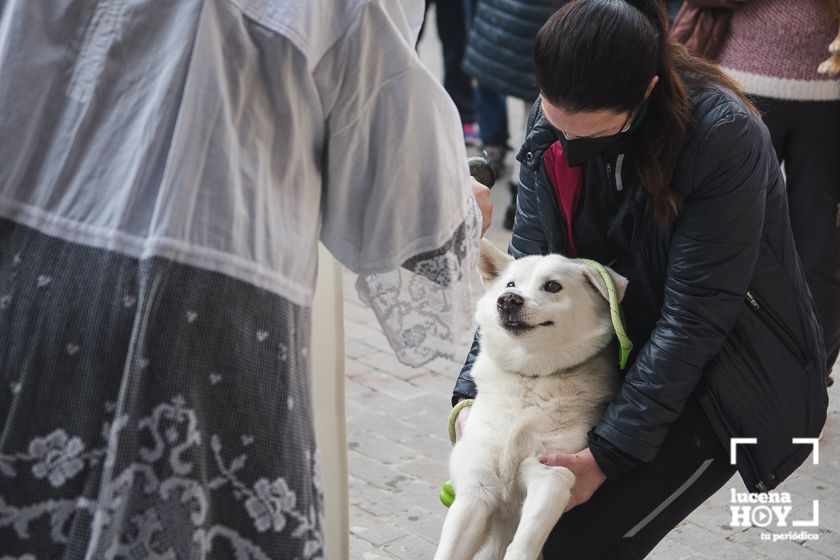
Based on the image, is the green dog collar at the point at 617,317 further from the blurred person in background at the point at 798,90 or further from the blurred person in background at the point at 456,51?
the blurred person in background at the point at 456,51

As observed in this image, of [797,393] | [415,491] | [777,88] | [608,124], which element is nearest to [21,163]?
[608,124]

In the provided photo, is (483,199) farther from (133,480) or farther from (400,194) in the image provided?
(133,480)

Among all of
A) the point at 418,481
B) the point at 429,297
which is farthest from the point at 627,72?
the point at 418,481

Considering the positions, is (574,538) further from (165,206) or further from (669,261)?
(165,206)

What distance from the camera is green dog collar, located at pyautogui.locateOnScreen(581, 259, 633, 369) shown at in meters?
2.44

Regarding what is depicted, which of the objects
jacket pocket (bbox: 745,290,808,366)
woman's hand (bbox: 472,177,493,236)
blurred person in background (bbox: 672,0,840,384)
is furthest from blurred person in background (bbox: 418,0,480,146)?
woman's hand (bbox: 472,177,493,236)

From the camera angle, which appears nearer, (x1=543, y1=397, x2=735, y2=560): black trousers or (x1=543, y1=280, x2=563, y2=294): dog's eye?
(x1=543, y1=397, x2=735, y2=560): black trousers

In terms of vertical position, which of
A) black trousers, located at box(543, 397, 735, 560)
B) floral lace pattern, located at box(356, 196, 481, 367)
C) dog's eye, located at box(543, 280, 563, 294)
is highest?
floral lace pattern, located at box(356, 196, 481, 367)

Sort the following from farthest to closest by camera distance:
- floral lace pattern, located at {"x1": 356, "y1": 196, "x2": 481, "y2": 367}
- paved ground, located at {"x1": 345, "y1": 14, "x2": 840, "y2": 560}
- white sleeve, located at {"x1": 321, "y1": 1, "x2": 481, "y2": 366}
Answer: paved ground, located at {"x1": 345, "y1": 14, "x2": 840, "y2": 560} → floral lace pattern, located at {"x1": 356, "y1": 196, "x2": 481, "y2": 367} → white sleeve, located at {"x1": 321, "y1": 1, "x2": 481, "y2": 366}

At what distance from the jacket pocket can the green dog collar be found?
27cm

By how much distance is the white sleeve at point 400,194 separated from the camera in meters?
1.51

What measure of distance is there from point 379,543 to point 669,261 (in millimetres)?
1314

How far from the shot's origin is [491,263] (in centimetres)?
277

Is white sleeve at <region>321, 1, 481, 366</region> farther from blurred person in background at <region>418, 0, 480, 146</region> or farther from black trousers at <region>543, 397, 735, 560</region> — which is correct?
blurred person in background at <region>418, 0, 480, 146</region>
